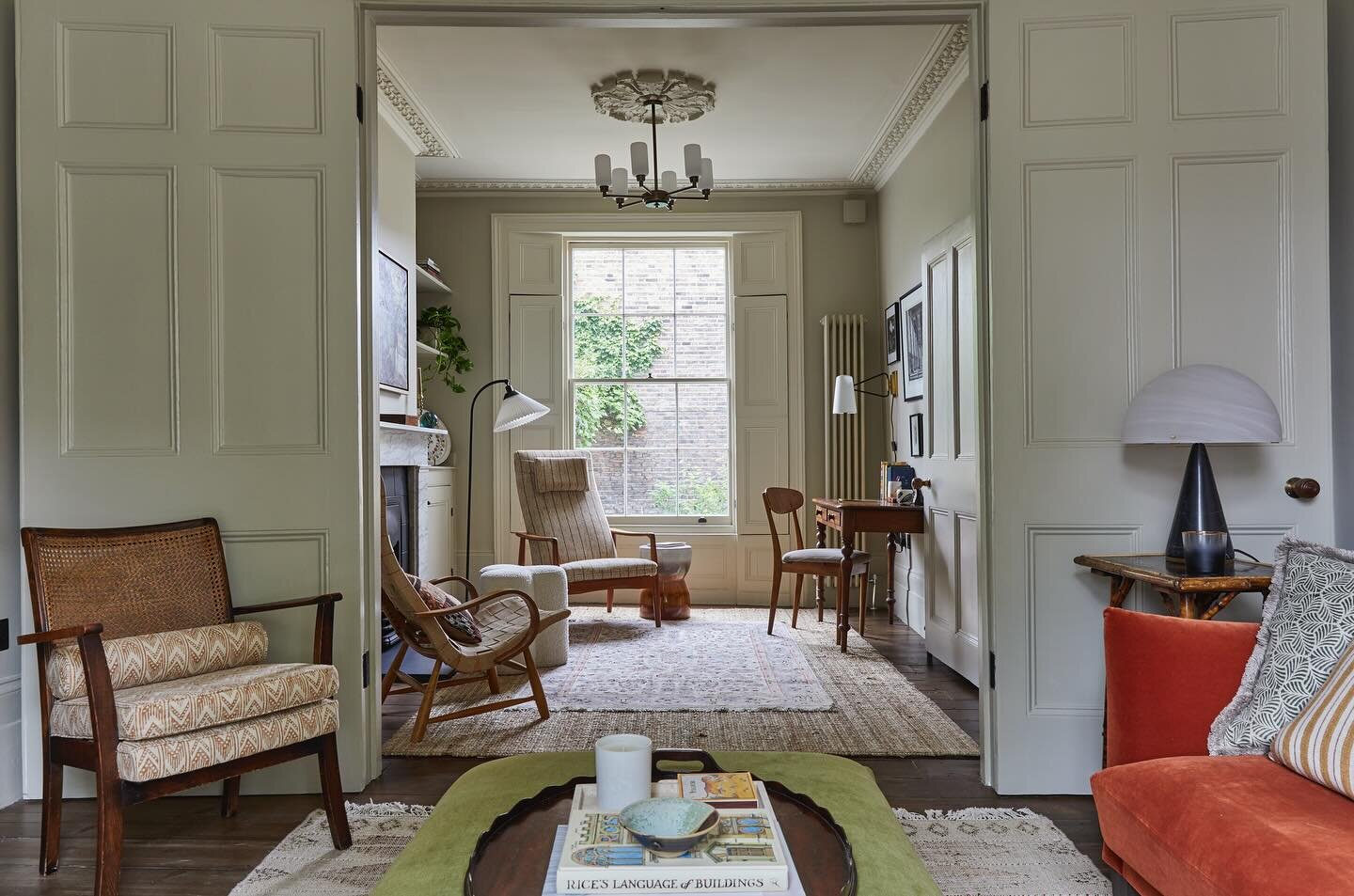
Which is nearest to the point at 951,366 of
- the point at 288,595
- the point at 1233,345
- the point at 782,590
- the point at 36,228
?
the point at 1233,345

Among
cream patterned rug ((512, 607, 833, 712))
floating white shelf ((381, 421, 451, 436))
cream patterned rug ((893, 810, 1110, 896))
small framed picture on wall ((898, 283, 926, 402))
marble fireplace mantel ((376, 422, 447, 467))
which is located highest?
small framed picture on wall ((898, 283, 926, 402))

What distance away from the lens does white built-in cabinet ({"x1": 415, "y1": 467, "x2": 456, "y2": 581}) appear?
17.8 ft

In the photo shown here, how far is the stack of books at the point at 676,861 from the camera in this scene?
125 cm

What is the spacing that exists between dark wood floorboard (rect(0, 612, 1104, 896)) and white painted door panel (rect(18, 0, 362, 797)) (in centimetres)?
16

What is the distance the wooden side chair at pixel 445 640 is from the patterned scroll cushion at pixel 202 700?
0.87m

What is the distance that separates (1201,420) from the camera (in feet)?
7.91

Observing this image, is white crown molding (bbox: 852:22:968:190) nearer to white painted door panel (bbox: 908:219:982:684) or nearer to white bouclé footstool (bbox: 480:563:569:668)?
white painted door panel (bbox: 908:219:982:684)

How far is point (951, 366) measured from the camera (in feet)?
14.9

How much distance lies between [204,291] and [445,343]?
3437 mm

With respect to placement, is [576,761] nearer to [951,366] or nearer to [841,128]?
[951,366]

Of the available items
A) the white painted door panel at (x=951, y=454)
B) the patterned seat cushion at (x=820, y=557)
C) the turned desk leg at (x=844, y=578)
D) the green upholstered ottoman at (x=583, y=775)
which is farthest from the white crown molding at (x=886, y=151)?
the green upholstered ottoman at (x=583, y=775)

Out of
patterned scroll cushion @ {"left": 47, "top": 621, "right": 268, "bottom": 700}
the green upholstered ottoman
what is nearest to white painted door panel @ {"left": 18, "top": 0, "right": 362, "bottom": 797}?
patterned scroll cushion @ {"left": 47, "top": 621, "right": 268, "bottom": 700}

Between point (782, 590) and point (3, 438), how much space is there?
193 inches

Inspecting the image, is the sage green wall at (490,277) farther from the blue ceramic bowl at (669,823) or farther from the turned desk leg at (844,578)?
the blue ceramic bowl at (669,823)
